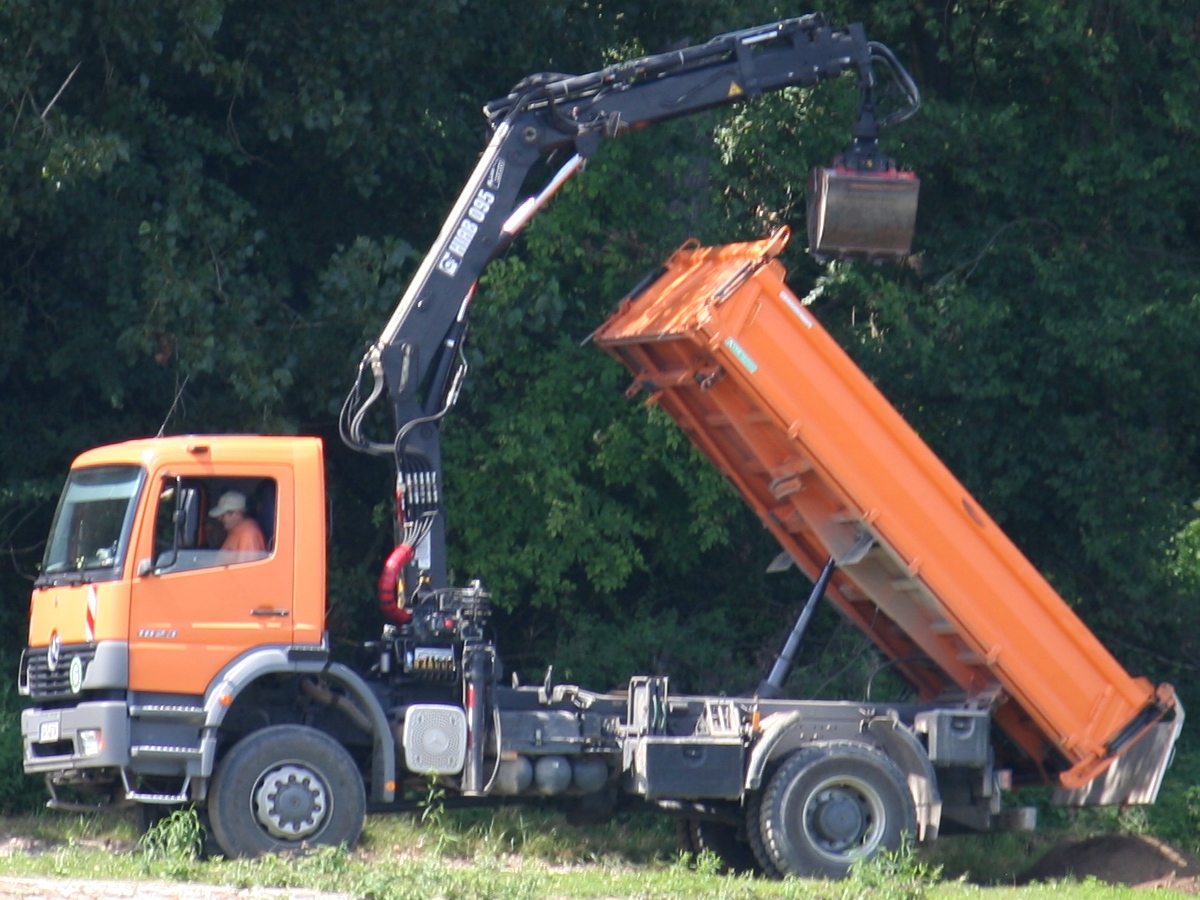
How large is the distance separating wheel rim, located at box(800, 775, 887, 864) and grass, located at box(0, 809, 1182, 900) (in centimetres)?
27

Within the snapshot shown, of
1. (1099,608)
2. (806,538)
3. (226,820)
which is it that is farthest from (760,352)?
(1099,608)

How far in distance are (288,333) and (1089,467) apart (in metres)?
7.05

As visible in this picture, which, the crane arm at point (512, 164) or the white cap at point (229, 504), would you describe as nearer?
the white cap at point (229, 504)

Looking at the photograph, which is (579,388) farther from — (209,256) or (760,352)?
(760,352)

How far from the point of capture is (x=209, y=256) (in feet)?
41.2

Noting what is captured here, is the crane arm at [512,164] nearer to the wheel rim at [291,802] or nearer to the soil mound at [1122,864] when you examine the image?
the wheel rim at [291,802]

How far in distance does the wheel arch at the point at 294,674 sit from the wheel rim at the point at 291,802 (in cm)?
35

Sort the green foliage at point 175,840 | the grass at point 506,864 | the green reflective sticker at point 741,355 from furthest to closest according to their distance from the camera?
the green reflective sticker at point 741,355 → the green foliage at point 175,840 → the grass at point 506,864

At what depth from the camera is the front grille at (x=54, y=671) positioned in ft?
30.3

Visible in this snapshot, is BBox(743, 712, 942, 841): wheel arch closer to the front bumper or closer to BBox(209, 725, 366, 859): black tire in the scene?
BBox(209, 725, 366, 859): black tire

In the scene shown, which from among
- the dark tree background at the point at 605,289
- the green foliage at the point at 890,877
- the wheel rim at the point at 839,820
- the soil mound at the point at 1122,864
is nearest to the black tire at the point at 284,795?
the wheel rim at the point at 839,820

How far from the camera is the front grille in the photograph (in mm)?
9242

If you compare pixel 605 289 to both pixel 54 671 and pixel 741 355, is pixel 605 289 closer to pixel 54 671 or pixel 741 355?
pixel 741 355

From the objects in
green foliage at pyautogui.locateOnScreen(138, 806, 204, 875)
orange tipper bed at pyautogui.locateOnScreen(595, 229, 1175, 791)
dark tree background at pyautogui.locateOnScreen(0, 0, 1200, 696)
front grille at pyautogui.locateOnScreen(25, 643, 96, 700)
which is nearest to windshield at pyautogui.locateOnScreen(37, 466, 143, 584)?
front grille at pyautogui.locateOnScreen(25, 643, 96, 700)
